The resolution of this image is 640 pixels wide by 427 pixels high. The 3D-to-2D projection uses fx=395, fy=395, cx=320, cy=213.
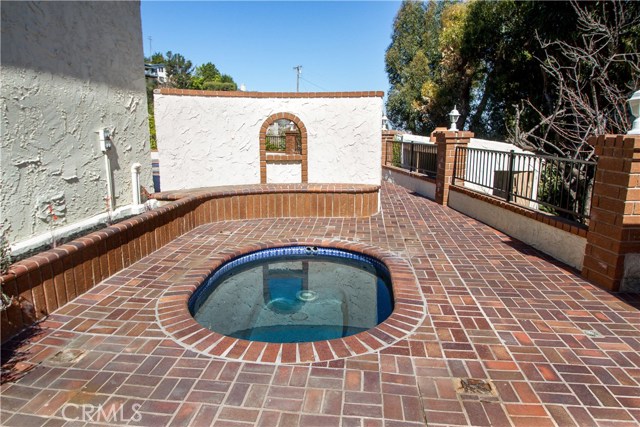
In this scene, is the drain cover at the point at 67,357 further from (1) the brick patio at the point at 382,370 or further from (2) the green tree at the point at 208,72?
(2) the green tree at the point at 208,72

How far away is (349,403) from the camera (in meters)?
2.51

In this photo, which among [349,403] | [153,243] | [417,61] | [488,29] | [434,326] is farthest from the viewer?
[417,61]

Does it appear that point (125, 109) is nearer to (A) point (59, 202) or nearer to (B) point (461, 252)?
(A) point (59, 202)

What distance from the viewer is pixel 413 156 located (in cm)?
1281

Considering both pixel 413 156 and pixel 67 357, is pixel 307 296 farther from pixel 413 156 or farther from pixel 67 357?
pixel 413 156

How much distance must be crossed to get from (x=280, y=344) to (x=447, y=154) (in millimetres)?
7612

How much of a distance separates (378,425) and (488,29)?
1926 centimetres

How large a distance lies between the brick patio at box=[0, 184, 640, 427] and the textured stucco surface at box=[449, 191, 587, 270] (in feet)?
2.04

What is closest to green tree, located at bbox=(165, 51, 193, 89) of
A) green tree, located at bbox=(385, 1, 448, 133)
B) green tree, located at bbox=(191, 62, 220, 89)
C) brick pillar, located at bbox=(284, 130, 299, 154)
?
green tree, located at bbox=(191, 62, 220, 89)

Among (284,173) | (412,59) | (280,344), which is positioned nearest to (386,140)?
(284,173)

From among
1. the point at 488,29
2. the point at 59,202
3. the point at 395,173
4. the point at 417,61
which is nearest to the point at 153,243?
the point at 59,202

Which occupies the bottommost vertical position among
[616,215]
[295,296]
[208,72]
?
[295,296]

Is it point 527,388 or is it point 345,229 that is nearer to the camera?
→ point 527,388

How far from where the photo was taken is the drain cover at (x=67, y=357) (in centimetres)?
292
